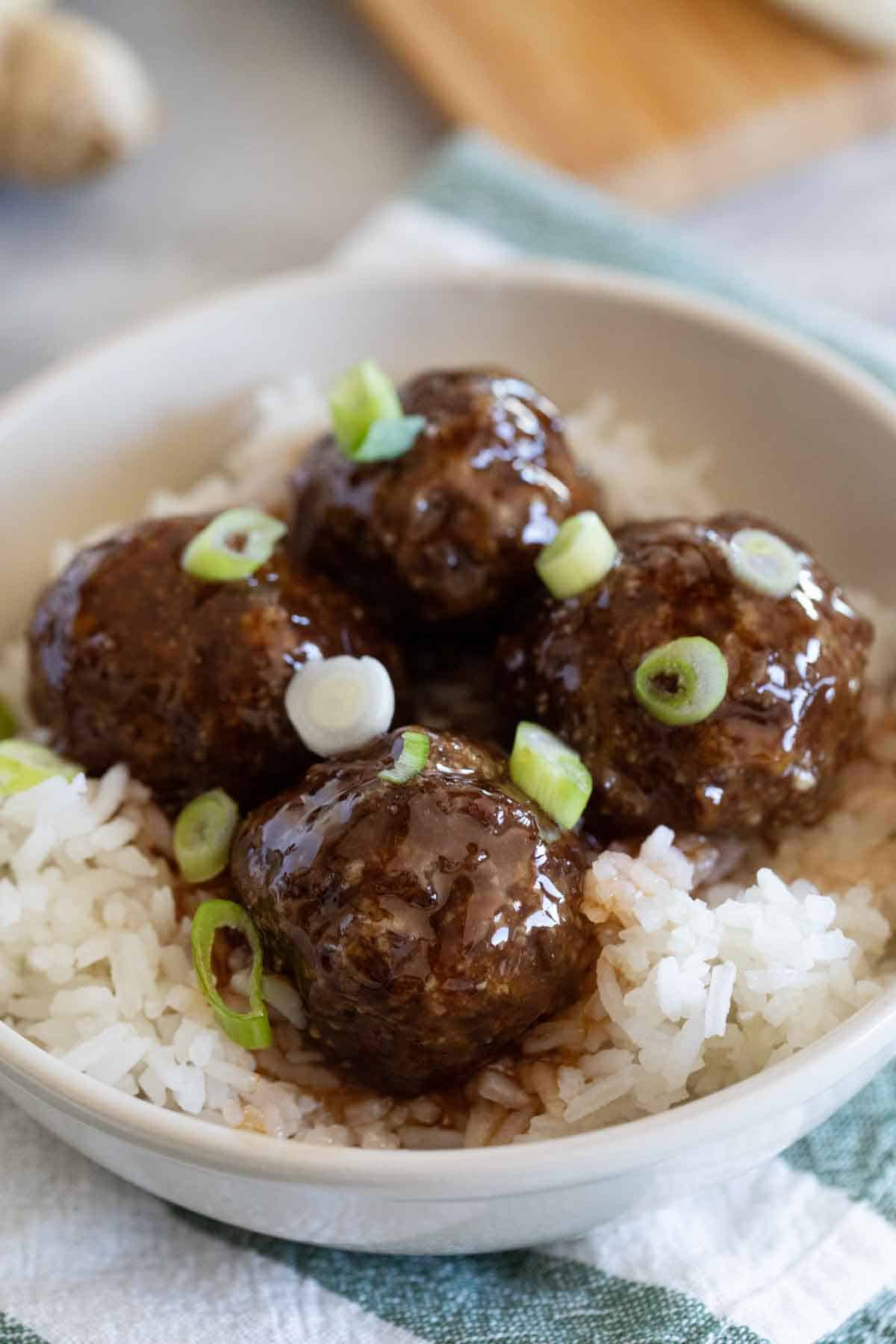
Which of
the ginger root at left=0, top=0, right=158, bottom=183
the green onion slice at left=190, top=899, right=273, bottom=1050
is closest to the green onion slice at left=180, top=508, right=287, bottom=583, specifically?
the green onion slice at left=190, top=899, right=273, bottom=1050

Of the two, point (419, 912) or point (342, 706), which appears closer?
point (419, 912)

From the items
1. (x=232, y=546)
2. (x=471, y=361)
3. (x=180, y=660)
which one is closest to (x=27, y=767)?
(x=180, y=660)

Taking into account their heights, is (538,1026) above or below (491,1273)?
above

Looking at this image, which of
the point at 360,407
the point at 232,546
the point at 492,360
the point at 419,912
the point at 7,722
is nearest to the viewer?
the point at 419,912

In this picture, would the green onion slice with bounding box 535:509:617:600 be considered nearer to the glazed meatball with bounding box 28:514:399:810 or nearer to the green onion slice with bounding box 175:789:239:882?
the glazed meatball with bounding box 28:514:399:810

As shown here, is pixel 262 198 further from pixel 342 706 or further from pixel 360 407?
pixel 342 706
